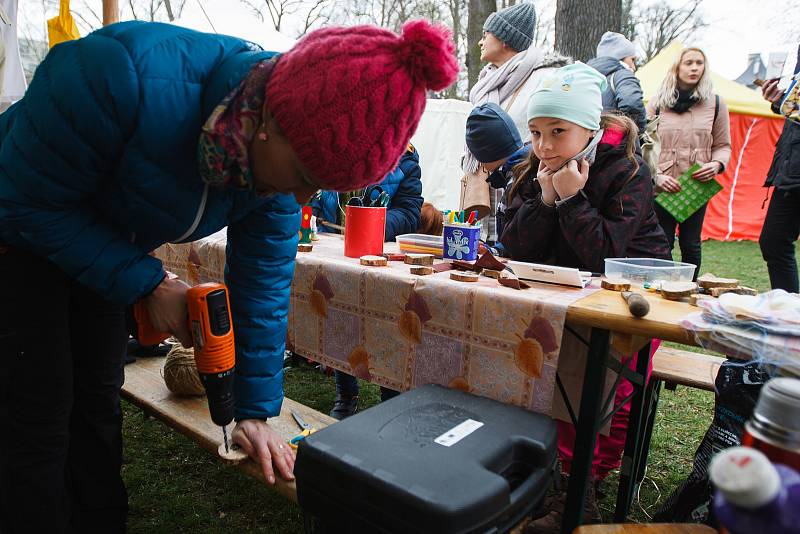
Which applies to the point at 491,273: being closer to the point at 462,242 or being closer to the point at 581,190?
the point at 462,242

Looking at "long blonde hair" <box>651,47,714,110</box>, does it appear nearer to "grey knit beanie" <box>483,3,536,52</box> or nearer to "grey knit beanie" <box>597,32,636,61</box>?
"grey knit beanie" <box>597,32,636,61</box>

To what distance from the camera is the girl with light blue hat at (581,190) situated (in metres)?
1.78

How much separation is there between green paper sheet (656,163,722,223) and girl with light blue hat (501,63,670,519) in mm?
2148

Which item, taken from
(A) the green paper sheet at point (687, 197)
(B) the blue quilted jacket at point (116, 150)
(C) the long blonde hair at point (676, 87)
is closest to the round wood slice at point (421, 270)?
(B) the blue quilted jacket at point (116, 150)

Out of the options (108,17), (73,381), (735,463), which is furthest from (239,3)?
(735,463)

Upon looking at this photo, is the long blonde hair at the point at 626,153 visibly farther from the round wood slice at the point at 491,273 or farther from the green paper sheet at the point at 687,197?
the green paper sheet at the point at 687,197

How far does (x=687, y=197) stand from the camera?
155 inches

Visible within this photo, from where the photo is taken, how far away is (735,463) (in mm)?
504

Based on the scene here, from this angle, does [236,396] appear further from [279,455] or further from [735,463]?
[735,463]

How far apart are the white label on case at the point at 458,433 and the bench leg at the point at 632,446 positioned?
3.03 ft

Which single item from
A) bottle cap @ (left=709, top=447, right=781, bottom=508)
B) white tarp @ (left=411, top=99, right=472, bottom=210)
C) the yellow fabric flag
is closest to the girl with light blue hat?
bottle cap @ (left=709, top=447, right=781, bottom=508)

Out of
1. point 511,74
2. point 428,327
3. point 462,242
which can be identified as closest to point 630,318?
point 428,327

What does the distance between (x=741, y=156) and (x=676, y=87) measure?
6434mm

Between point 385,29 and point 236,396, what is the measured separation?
1010mm
